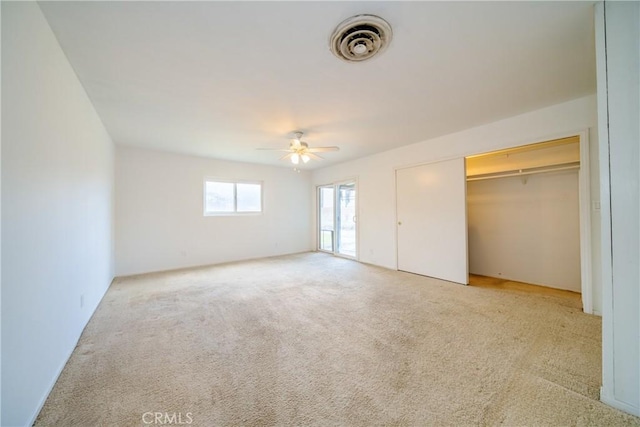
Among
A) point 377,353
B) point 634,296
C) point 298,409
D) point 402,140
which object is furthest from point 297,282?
point 634,296

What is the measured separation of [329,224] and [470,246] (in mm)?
3348

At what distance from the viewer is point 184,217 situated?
4.90 meters

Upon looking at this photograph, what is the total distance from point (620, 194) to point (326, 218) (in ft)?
17.9

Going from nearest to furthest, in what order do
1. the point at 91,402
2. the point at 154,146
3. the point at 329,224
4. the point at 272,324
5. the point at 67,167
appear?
the point at 91,402 → the point at 67,167 → the point at 272,324 → the point at 154,146 → the point at 329,224

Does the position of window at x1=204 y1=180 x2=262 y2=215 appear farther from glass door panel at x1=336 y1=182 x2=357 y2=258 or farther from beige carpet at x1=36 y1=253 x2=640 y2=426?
beige carpet at x1=36 y1=253 x2=640 y2=426

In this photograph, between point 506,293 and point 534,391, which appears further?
point 506,293

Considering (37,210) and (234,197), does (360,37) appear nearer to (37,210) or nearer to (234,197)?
(37,210)

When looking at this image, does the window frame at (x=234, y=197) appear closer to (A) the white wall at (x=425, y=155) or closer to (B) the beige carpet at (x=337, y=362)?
(A) the white wall at (x=425, y=155)

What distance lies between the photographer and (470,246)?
453cm

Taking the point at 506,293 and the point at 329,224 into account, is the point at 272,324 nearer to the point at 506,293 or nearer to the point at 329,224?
the point at 506,293

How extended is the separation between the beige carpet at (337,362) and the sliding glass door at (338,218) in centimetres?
267

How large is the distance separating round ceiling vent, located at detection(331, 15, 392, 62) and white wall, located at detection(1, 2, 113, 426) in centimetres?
177

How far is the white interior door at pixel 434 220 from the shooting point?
364 cm

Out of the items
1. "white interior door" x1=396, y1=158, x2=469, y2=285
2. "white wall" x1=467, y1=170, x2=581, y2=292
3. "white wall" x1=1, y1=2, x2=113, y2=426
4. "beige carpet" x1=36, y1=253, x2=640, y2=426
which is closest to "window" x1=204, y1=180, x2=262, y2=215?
"beige carpet" x1=36, y1=253, x2=640, y2=426
